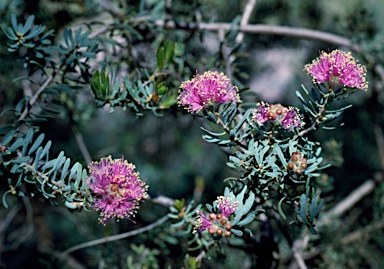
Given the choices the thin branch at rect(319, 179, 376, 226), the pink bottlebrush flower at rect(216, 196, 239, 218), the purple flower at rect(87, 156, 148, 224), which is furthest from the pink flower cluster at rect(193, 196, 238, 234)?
the thin branch at rect(319, 179, 376, 226)

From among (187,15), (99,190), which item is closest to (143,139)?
(187,15)

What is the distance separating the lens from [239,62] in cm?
106

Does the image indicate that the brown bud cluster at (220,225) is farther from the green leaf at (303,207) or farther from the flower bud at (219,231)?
the green leaf at (303,207)

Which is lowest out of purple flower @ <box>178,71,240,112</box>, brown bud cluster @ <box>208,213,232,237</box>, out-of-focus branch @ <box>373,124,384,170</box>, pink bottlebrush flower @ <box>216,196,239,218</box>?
brown bud cluster @ <box>208,213,232,237</box>

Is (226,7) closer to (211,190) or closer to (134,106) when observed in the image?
(211,190)

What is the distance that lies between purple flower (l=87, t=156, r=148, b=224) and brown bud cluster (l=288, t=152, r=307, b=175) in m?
0.22

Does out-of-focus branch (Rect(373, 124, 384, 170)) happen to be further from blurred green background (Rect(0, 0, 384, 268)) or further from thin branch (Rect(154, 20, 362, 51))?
thin branch (Rect(154, 20, 362, 51))

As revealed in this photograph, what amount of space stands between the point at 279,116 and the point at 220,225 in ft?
0.59

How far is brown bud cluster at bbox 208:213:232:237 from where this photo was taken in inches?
23.9

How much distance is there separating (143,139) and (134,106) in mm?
1264

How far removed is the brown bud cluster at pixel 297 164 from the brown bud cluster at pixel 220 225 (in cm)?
12

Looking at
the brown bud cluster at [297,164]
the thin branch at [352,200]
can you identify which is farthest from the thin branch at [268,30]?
the brown bud cluster at [297,164]

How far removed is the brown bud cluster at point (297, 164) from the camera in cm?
62

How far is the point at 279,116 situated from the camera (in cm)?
65
